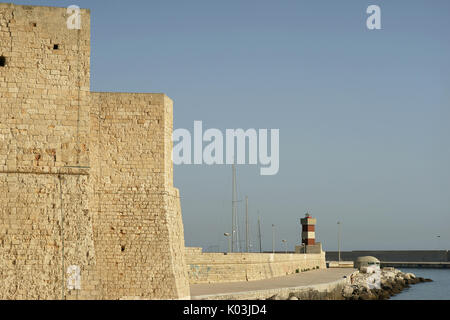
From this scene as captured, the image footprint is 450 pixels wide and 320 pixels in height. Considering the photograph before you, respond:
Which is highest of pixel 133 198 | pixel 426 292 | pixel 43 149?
pixel 43 149

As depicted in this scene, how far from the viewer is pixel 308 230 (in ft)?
151

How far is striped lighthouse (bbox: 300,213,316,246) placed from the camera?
46.1 meters

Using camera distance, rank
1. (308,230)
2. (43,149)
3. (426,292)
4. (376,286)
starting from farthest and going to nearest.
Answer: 1. (308,230)
2. (426,292)
3. (376,286)
4. (43,149)

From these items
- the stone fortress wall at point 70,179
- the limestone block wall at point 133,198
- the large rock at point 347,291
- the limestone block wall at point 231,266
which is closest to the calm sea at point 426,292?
the large rock at point 347,291

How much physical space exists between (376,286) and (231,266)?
35.6 ft

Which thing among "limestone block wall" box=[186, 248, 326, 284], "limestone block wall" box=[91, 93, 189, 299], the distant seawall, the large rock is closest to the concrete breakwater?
the distant seawall

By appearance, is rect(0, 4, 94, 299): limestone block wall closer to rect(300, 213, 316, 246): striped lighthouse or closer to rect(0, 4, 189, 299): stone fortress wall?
rect(0, 4, 189, 299): stone fortress wall

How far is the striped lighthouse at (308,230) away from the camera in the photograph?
4606 centimetres

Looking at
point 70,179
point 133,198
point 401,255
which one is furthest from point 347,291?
point 401,255

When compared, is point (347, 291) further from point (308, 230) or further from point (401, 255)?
point (401, 255)

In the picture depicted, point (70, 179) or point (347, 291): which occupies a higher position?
point (70, 179)

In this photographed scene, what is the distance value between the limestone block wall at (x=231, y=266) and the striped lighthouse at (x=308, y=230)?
11.7 m
